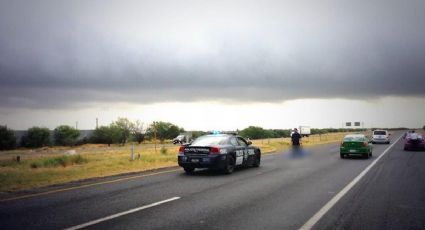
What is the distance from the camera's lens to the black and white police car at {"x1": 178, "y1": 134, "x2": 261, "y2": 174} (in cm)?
1544

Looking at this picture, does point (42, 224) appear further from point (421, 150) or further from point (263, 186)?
point (421, 150)

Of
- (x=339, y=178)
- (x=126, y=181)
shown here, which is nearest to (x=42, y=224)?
(x=126, y=181)

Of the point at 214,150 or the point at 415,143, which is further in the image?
the point at 415,143

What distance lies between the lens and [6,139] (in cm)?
6331

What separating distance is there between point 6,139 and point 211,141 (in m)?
57.6

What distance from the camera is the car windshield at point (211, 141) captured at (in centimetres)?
1610

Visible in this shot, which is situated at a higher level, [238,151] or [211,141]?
[211,141]

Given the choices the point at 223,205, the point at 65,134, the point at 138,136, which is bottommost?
the point at 223,205

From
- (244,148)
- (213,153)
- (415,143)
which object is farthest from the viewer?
(415,143)

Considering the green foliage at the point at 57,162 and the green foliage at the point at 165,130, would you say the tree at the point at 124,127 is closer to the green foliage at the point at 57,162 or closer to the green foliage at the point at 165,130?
the green foliage at the point at 165,130

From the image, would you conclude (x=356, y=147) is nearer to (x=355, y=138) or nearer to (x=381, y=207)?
(x=355, y=138)

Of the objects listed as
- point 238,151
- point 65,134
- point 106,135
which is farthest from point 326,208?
point 65,134

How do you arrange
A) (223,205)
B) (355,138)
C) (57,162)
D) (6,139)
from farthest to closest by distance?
(6,139) → (355,138) → (57,162) → (223,205)

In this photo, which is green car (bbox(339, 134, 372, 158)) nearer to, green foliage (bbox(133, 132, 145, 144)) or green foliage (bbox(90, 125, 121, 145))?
green foliage (bbox(90, 125, 121, 145))
